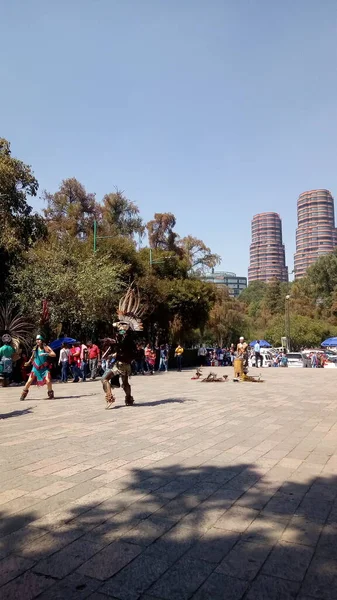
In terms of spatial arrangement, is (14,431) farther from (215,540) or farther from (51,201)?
(51,201)

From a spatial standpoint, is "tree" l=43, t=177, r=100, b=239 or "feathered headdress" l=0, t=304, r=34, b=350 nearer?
"feathered headdress" l=0, t=304, r=34, b=350

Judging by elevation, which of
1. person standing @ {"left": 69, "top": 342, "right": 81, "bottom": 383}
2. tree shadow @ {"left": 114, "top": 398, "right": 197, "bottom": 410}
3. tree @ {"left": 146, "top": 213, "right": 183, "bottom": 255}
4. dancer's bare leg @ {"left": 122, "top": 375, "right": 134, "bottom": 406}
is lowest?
tree shadow @ {"left": 114, "top": 398, "right": 197, "bottom": 410}

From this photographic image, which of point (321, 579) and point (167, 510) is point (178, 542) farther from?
point (321, 579)

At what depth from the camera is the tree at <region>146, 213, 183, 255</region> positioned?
136 ft

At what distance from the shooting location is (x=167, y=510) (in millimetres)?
4070

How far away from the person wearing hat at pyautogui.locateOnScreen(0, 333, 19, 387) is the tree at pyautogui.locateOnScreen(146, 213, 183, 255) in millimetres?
25738

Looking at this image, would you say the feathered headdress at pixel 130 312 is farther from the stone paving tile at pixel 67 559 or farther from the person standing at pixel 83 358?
the person standing at pixel 83 358

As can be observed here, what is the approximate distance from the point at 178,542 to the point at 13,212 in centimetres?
1857

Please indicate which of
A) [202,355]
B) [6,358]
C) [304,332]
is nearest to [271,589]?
[6,358]

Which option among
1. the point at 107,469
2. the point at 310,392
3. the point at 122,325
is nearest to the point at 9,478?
the point at 107,469

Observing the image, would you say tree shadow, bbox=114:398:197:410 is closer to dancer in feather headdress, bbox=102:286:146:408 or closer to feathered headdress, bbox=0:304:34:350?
dancer in feather headdress, bbox=102:286:146:408

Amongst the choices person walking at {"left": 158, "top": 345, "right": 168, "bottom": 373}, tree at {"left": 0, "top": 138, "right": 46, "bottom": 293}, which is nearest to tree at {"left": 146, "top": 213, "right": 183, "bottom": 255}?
person walking at {"left": 158, "top": 345, "right": 168, "bottom": 373}

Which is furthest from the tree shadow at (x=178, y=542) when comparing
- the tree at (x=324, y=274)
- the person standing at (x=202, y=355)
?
the tree at (x=324, y=274)

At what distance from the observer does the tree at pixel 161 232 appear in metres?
41.4
